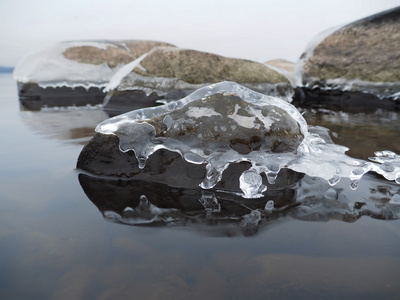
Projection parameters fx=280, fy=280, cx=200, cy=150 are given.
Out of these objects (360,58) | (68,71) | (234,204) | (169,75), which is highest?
(360,58)

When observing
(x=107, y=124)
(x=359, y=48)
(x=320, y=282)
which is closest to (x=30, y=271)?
(x=320, y=282)

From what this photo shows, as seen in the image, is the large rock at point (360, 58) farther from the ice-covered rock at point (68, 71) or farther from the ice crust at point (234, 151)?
the ice-covered rock at point (68, 71)

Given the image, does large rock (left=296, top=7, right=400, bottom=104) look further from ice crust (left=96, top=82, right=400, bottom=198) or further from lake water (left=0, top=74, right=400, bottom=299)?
lake water (left=0, top=74, right=400, bottom=299)

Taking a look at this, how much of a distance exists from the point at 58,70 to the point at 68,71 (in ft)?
1.29

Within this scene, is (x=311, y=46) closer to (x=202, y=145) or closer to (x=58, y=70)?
(x=202, y=145)

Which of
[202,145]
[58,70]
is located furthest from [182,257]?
[58,70]

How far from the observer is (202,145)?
2.29 meters

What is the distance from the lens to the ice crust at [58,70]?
1185 centimetres

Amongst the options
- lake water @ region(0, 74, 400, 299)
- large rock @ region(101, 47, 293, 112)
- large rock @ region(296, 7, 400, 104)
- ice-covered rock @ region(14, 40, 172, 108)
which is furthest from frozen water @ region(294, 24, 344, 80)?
lake water @ region(0, 74, 400, 299)

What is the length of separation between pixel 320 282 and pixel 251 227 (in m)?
0.51

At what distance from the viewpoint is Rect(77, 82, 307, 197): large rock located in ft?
7.10

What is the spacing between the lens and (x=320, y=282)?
45.8 inches

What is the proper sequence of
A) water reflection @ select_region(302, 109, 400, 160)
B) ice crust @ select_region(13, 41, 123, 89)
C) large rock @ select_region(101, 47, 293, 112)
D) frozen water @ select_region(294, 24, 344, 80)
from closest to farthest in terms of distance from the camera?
water reflection @ select_region(302, 109, 400, 160) → large rock @ select_region(101, 47, 293, 112) → frozen water @ select_region(294, 24, 344, 80) → ice crust @ select_region(13, 41, 123, 89)

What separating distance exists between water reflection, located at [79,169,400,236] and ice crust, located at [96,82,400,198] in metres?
0.11
